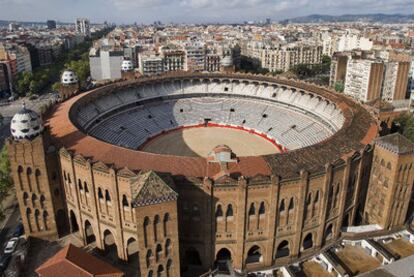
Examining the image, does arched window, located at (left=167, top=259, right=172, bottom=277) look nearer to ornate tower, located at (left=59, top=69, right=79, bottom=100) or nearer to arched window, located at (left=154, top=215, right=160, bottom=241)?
arched window, located at (left=154, top=215, right=160, bottom=241)

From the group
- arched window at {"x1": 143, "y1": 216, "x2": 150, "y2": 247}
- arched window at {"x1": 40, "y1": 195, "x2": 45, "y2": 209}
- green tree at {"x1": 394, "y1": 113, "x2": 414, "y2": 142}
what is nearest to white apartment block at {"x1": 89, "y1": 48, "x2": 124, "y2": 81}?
green tree at {"x1": 394, "y1": 113, "x2": 414, "y2": 142}

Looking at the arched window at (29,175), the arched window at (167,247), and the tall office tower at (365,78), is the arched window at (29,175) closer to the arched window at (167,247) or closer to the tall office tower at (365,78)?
the arched window at (167,247)

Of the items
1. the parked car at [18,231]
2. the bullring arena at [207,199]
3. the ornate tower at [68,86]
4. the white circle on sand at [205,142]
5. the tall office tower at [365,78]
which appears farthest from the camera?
the tall office tower at [365,78]

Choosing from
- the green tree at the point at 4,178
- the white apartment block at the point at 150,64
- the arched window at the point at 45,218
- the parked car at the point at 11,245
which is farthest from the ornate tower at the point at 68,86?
the white apartment block at the point at 150,64

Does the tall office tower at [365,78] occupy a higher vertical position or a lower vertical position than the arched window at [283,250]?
higher

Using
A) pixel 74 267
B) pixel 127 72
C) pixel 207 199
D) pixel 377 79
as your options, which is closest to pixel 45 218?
pixel 74 267

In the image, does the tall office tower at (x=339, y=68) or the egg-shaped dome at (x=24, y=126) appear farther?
the tall office tower at (x=339, y=68)

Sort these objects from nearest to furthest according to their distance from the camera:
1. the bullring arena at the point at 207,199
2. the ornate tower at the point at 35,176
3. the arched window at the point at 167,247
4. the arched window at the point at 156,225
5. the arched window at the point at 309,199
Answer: the arched window at the point at 156,225 < the arched window at the point at 167,247 < the bullring arena at the point at 207,199 < the arched window at the point at 309,199 < the ornate tower at the point at 35,176
